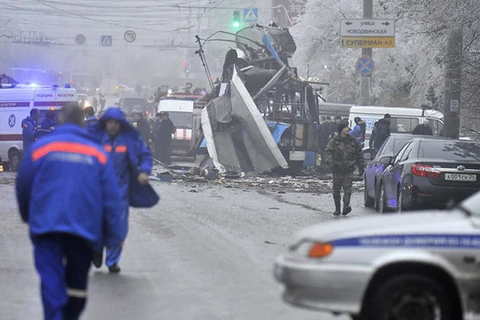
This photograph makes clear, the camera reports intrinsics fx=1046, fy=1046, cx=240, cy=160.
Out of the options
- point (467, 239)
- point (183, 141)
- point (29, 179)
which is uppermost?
point (29, 179)

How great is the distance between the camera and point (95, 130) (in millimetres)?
10305

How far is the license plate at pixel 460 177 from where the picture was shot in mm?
15539

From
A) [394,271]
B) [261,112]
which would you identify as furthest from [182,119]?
[394,271]

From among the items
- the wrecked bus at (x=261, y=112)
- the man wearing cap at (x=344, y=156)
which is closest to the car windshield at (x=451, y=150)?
the man wearing cap at (x=344, y=156)

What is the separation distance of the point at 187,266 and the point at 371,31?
19683 millimetres

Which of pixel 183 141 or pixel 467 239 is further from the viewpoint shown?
pixel 183 141

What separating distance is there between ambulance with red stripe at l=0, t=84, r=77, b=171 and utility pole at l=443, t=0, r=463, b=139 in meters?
10.4

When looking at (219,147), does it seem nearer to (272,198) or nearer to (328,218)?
(272,198)

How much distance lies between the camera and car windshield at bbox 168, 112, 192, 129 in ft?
125

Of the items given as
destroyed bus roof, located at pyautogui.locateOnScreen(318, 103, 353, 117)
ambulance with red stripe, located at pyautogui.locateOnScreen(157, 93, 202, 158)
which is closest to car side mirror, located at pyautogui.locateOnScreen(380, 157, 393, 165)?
ambulance with red stripe, located at pyautogui.locateOnScreen(157, 93, 202, 158)

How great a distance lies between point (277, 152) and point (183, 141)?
10.8 metres

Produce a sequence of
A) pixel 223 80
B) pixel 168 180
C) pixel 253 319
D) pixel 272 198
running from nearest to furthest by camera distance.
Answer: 1. pixel 253 319
2. pixel 272 198
3. pixel 168 180
4. pixel 223 80

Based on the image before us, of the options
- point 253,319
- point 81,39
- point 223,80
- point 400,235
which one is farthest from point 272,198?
point 81,39

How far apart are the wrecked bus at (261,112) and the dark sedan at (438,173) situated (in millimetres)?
11034
